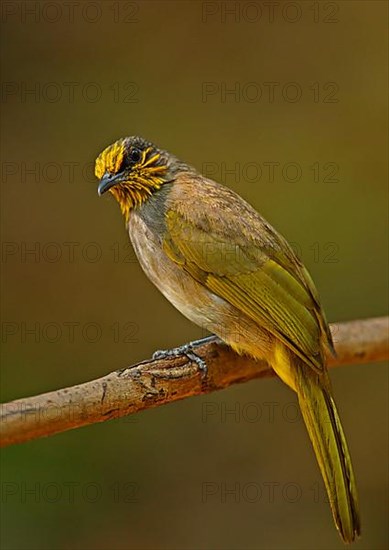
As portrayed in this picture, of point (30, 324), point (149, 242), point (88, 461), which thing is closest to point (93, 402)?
point (149, 242)

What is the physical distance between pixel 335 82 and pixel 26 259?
5.80 ft

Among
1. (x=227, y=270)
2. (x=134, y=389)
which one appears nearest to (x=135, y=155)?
(x=227, y=270)

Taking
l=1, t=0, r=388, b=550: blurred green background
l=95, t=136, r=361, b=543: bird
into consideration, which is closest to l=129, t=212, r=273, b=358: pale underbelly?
l=95, t=136, r=361, b=543: bird

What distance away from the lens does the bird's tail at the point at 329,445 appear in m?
2.23

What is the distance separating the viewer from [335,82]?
179 inches

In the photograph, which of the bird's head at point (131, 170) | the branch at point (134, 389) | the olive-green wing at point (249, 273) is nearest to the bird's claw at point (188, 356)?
the branch at point (134, 389)

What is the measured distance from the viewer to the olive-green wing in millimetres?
2498

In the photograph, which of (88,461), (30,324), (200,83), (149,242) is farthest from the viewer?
(200,83)

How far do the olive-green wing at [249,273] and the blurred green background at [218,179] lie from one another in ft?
5.13

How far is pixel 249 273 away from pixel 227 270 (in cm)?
6

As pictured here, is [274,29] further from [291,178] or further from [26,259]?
[26,259]

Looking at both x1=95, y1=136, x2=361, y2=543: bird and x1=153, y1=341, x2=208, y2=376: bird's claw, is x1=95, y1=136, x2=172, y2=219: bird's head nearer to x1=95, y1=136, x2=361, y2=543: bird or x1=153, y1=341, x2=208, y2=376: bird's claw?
x1=95, y1=136, x2=361, y2=543: bird

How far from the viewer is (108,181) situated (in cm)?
259

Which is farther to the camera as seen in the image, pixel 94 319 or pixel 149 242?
pixel 94 319
